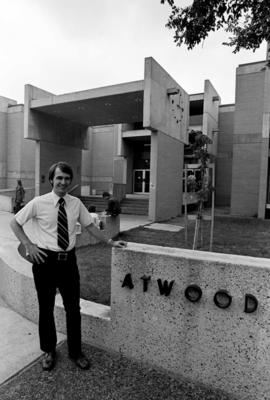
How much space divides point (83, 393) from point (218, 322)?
1214 mm

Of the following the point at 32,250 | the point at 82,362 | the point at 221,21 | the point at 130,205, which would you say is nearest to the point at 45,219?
the point at 32,250

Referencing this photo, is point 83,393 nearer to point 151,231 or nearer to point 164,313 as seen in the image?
point 164,313

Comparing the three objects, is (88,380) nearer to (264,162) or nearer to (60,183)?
(60,183)

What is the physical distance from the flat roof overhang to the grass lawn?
668 cm

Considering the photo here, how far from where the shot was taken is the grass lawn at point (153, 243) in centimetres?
447

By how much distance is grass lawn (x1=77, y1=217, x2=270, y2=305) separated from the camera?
4.47 m

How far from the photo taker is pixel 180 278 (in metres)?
2.43

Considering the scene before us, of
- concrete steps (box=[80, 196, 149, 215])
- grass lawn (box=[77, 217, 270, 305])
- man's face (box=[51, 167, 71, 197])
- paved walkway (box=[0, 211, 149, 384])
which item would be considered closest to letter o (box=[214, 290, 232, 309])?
man's face (box=[51, 167, 71, 197])

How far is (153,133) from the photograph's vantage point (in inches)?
525

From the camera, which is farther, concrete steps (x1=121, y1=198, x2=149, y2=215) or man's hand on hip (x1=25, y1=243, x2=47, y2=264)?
concrete steps (x1=121, y1=198, x2=149, y2=215)

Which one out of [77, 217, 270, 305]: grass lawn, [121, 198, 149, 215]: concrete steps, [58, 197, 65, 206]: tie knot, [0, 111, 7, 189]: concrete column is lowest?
[77, 217, 270, 305]: grass lawn

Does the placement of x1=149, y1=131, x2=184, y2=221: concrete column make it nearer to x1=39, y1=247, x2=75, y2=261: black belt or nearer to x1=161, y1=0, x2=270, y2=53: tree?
x1=161, y1=0, x2=270, y2=53: tree

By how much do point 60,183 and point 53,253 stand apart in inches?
24.5

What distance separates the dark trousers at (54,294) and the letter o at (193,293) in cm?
100
